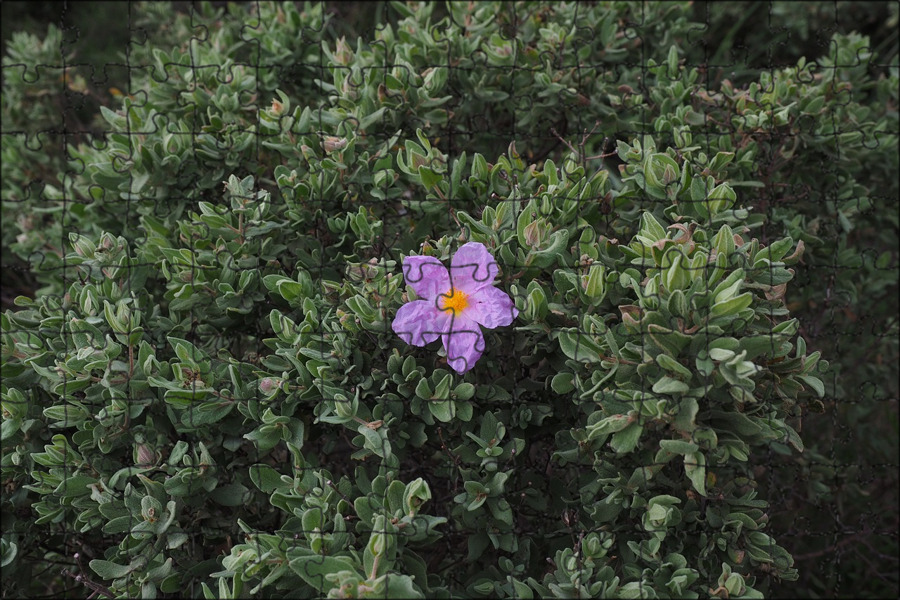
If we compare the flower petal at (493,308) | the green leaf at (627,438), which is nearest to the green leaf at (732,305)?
the green leaf at (627,438)

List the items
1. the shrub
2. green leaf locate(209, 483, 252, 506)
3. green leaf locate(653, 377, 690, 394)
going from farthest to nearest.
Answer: green leaf locate(209, 483, 252, 506) → the shrub → green leaf locate(653, 377, 690, 394)

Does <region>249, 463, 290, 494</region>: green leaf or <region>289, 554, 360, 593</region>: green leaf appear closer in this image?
<region>289, 554, 360, 593</region>: green leaf

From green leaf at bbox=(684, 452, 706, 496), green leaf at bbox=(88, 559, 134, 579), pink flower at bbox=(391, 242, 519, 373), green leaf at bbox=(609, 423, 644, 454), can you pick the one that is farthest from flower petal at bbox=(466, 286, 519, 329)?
green leaf at bbox=(88, 559, 134, 579)

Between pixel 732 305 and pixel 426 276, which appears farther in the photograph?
pixel 426 276

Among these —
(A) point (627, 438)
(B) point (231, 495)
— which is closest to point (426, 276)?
(A) point (627, 438)

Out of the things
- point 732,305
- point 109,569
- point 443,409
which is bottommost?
point 109,569

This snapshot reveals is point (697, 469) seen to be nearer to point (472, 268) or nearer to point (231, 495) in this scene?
point (472, 268)

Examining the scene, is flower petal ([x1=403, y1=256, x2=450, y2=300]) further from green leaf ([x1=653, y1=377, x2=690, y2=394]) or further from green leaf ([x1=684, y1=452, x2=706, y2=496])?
green leaf ([x1=684, y1=452, x2=706, y2=496])

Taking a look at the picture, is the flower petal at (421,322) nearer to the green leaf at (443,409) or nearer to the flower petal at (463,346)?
the flower petal at (463,346)

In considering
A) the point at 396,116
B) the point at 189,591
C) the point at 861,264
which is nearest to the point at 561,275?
the point at 396,116

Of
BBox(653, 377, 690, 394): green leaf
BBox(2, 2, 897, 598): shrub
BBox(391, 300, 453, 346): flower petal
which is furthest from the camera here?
BBox(391, 300, 453, 346): flower petal
